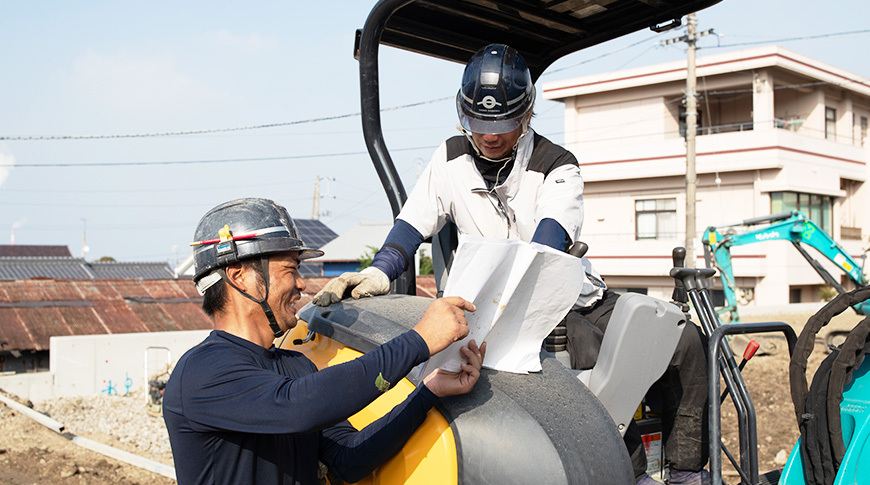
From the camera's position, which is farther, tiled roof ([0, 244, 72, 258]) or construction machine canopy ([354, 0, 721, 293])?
tiled roof ([0, 244, 72, 258])

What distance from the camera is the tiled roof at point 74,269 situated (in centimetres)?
2817

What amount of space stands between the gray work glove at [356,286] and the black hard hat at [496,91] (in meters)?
0.68

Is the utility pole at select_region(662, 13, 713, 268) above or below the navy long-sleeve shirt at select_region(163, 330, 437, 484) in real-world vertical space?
above

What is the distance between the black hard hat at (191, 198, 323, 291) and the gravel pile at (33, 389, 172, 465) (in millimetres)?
7141

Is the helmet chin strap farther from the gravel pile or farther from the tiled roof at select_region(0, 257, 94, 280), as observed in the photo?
the tiled roof at select_region(0, 257, 94, 280)

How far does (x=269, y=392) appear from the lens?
6.17ft

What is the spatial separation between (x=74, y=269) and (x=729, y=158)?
25542 millimetres

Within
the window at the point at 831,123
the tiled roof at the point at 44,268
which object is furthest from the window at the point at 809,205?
the tiled roof at the point at 44,268

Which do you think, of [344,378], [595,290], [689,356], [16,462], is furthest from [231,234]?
[16,462]

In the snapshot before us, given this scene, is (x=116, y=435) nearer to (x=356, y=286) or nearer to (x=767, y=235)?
(x=356, y=286)

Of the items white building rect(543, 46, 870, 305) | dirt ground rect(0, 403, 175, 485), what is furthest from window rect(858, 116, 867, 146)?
dirt ground rect(0, 403, 175, 485)

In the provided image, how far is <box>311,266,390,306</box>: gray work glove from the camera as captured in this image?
2.64 meters

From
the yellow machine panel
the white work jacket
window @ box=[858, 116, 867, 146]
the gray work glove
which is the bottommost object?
the yellow machine panel

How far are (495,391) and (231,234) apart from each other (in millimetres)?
871
